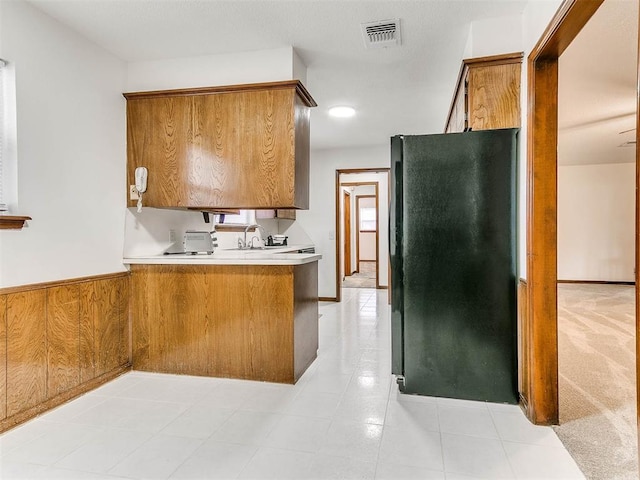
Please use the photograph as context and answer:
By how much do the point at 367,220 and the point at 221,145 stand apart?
907cm

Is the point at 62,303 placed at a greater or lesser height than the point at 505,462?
greater

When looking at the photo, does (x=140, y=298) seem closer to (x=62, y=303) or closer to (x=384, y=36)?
(x=62, y=303)

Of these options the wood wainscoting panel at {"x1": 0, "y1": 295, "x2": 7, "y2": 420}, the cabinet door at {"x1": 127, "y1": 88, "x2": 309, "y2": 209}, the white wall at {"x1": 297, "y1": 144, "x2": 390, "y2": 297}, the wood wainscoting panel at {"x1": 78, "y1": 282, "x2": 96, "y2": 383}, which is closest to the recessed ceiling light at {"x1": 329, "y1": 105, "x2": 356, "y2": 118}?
the cabinet door at {"x1": 127, "y1": 88, "x2": 309, "y2": 209}

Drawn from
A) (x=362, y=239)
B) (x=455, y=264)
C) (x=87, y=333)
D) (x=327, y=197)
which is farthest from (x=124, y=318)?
(x=362, y=239)

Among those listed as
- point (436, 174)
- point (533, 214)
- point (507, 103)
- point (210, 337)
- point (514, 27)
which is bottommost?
point (210, 337)

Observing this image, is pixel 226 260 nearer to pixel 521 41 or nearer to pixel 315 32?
pixel 315 32

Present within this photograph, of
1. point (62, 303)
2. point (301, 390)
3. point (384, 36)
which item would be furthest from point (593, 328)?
point (62, 303)

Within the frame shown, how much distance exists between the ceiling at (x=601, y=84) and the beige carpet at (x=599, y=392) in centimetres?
212

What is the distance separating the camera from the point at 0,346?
2.05 m

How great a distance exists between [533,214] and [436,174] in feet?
2.06

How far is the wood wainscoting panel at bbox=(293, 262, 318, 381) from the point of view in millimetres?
2742

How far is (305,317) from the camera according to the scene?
2.96m

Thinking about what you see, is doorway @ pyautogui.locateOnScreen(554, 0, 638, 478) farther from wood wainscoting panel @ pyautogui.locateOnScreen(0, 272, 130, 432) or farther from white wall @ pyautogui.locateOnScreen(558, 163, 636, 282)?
wood wainscoting panel @ pyautogui.locateOnScreen(0, 272, 130, 432)

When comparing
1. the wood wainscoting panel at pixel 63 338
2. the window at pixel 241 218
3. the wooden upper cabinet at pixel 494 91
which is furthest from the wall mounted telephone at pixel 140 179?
the wooden upper cabinet at pixel 494 91
